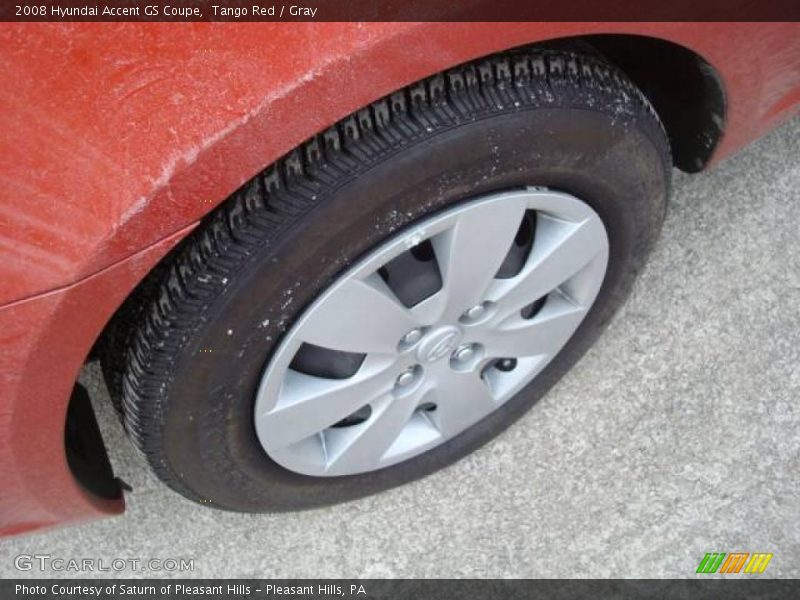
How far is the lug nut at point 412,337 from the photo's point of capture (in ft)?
5.48

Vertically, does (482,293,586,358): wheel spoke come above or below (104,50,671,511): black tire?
below

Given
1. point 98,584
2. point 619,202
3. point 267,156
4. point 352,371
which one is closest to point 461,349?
point 352,371

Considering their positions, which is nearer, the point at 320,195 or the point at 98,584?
the point at 320,195

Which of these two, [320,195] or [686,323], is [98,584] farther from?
[686,323]

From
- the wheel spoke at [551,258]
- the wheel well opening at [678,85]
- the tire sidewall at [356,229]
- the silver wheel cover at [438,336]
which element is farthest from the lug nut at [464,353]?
the wheel well opening at [678,85]

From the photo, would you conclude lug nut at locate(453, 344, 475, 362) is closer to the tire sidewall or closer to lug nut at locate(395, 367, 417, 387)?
lug nut at locate(395, 367, 417, 387)

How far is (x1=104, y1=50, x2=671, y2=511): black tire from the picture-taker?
1.34 metres

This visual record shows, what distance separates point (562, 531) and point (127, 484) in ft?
3.30

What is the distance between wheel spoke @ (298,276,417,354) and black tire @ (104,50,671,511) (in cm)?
4

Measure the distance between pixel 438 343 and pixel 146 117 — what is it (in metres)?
0.73

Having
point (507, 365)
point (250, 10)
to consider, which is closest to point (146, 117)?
point (250, 10)

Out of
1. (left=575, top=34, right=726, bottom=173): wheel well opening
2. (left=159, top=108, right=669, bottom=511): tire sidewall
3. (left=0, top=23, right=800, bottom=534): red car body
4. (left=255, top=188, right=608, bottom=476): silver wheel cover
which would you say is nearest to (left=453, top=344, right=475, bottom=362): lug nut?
(left=255, top=188, right=608, bottom=476): silver wheel cover

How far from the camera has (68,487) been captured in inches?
68.1

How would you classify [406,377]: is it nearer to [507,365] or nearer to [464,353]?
[464,353]
